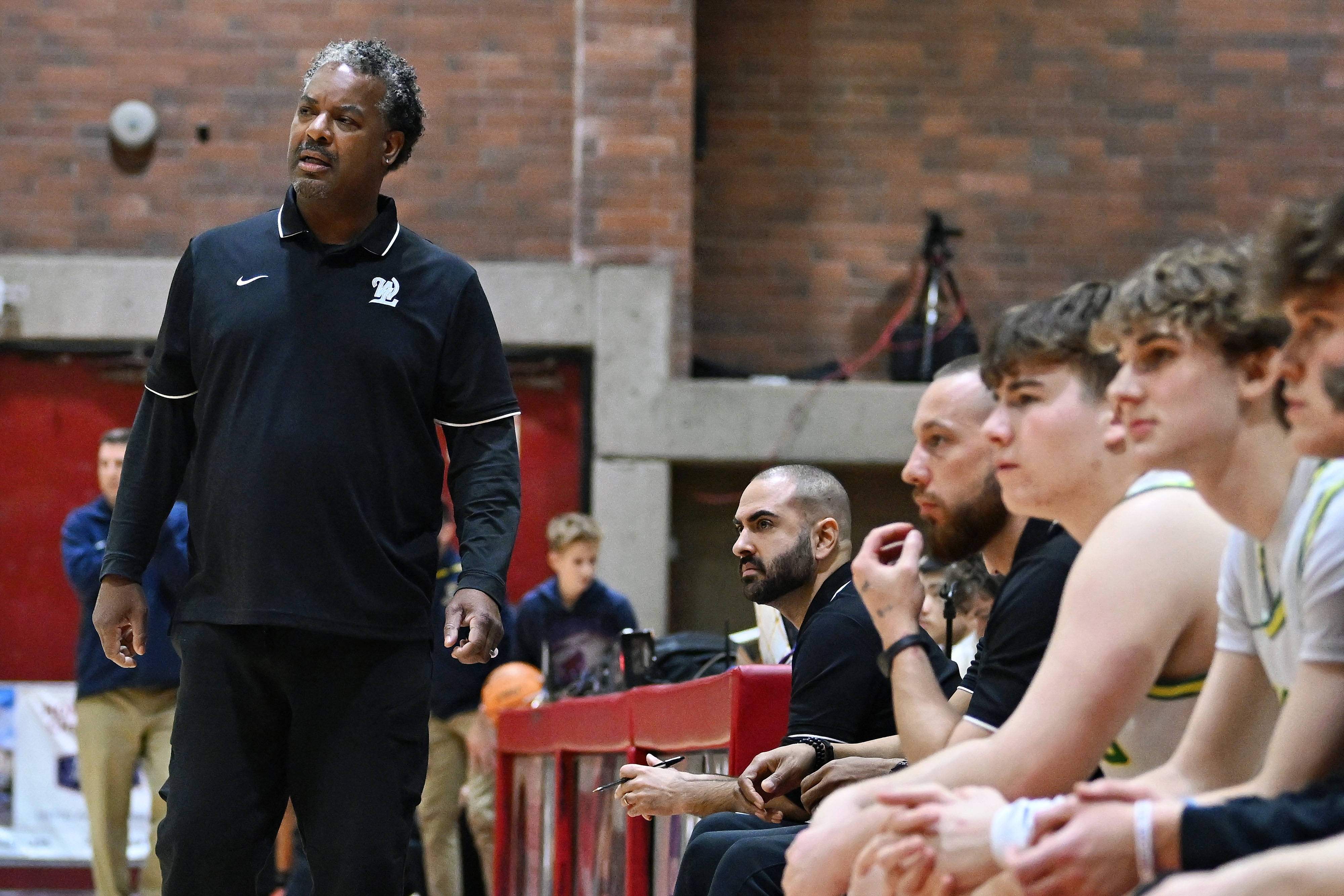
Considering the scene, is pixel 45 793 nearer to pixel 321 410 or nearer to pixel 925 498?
pixel 321 410

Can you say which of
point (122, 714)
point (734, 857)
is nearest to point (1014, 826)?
point (734, 857)

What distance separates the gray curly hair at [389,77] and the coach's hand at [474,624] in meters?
0.93

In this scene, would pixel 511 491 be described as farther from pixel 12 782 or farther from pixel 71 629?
pixel 71 629

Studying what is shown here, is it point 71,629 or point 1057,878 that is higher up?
point 1057,878

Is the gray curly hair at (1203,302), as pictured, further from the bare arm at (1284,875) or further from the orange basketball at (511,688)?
the orange basketball at (511,688)

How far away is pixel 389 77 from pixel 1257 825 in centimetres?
224

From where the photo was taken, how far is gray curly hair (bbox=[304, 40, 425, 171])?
122 inches

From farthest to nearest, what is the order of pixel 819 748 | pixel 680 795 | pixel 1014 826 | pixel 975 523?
pixel 680 795 → pixel 819 748 → pixel 975 523 → pixel 1014 826

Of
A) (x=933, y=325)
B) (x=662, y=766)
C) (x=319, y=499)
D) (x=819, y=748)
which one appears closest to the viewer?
(x=319, y=499)

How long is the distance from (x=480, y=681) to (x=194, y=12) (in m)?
4.49

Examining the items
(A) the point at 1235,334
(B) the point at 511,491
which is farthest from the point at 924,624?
(A) the point at 1235,334

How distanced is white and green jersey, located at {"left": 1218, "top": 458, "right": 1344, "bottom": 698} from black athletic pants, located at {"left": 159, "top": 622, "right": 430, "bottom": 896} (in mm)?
1537

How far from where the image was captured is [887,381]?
29.6ft

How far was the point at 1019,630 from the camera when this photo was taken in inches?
92.3
